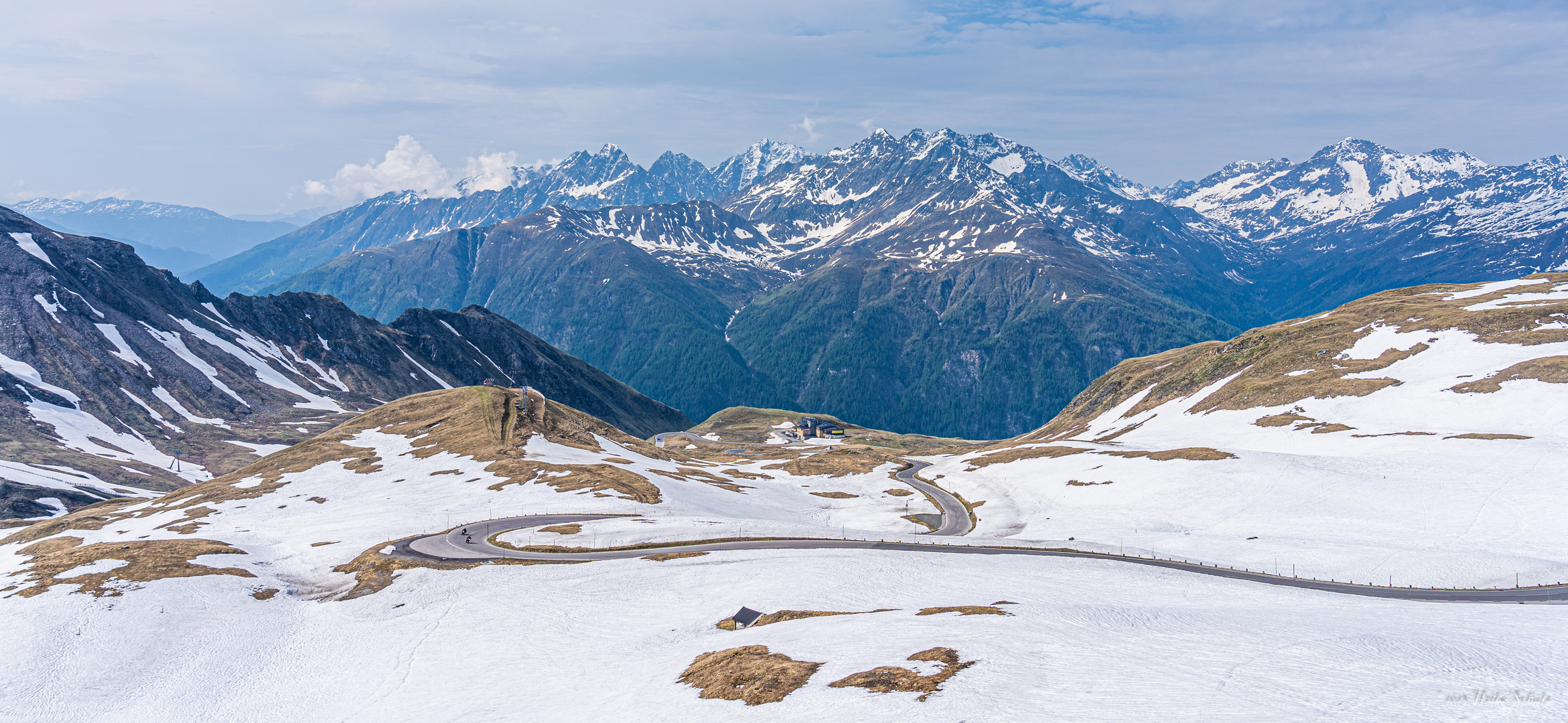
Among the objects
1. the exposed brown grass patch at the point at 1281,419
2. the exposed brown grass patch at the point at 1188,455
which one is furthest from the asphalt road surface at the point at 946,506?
the exposed brown grass patch at the point at 1281,419

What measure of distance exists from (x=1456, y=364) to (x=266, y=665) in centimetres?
15262

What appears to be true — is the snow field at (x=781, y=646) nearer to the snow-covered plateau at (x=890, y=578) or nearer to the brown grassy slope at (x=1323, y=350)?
the snow-covered plateau at (x=890, y=578)

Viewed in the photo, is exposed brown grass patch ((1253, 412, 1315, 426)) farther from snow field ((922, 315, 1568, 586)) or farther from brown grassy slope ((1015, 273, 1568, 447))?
brown grassy slope ((1015, 273, 1568, 447))

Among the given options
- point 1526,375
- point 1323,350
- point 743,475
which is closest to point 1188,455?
point 1526,375

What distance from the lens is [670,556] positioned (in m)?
72.3

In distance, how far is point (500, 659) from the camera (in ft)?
163

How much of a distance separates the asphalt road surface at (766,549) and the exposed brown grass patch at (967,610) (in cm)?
2338

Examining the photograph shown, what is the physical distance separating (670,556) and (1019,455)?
81.5 meters

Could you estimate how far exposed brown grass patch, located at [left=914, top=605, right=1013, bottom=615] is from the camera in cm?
4928

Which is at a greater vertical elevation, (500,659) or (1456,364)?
(1456,364)

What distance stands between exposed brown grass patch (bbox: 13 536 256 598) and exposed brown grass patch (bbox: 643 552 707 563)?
1406 inches

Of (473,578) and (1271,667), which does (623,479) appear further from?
(1271,667)

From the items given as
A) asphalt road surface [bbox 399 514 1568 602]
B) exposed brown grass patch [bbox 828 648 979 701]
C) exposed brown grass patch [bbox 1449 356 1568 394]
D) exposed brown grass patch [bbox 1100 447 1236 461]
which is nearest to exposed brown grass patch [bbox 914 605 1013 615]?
exposed brown grass patch [bbox 828 648 979 701]

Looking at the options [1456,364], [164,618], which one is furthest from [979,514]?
[164,618]
